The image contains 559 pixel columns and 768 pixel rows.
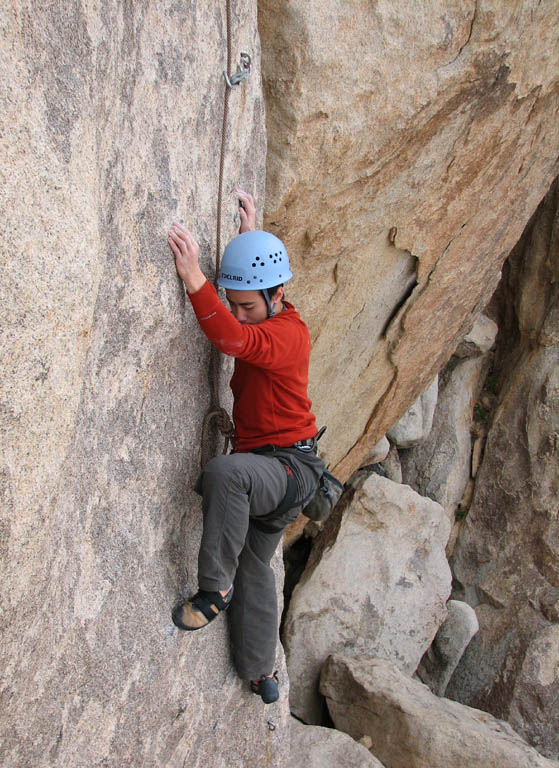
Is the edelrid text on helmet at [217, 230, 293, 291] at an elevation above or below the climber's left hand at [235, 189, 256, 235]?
below

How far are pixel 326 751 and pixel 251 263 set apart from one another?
3.19 meters

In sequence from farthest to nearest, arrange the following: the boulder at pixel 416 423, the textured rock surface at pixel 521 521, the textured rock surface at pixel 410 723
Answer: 1. the boulder at pixel 416 423
2. the textured rock surface at pixel 521 521
3. the textured rock surface at pixel 410 723

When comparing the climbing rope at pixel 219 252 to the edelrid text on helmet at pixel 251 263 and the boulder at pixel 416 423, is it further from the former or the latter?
the boulder at pixel 416 423

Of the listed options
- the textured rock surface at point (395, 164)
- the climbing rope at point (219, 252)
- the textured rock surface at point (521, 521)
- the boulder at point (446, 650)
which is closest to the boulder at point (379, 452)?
the textured rock surface at point (395, 164)

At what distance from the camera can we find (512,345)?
8570mm

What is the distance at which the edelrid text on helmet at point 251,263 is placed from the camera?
3031mm

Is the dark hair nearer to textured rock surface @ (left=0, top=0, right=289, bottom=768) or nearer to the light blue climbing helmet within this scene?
the light blue climbing helmet

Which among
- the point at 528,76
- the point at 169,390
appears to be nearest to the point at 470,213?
the point at 528,76

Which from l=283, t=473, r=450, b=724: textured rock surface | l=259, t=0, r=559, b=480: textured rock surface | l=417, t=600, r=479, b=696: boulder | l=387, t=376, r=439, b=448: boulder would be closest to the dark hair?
l=259, t=0, r=559, b=480: textured rock surface

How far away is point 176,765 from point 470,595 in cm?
547

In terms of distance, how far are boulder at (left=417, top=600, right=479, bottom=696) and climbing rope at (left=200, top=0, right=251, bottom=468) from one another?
4.68m

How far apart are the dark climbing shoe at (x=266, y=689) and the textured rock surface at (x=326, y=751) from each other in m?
1.06

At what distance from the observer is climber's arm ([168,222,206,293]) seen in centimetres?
270

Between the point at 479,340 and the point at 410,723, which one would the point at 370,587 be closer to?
the point at 410,723
